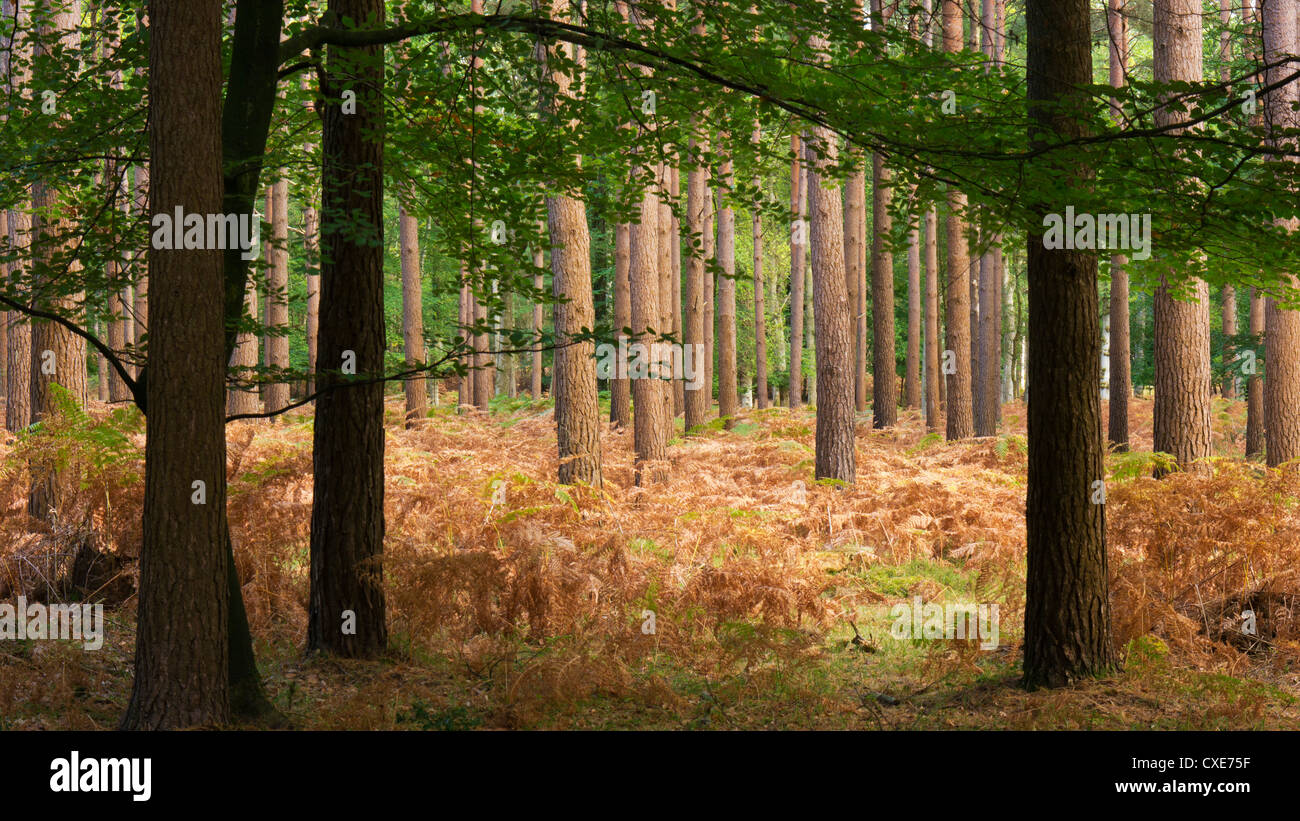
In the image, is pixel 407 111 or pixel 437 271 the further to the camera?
pixel 437 271

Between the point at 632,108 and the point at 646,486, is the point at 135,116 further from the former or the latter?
the point at 646,486

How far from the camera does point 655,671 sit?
285 inches

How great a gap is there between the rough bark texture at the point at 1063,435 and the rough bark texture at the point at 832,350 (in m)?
6.77

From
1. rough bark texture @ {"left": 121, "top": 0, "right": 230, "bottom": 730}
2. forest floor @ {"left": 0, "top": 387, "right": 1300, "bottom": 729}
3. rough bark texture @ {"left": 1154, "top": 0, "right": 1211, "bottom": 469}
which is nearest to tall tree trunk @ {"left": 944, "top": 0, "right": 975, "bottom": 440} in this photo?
rough bark texture @ {"left": 1154, "top": 0, "right": 1211, "bottom": 469}

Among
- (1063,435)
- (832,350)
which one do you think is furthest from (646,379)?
(1063,435)

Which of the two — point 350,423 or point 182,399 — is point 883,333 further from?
point 182,399

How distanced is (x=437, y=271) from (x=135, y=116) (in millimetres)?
34862

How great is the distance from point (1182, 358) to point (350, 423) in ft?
33.8

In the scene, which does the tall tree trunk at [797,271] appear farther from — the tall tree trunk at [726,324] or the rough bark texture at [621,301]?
the rough bark texture at [621,301]

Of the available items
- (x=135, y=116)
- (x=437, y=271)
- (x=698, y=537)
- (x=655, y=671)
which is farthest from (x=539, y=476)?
(x=437, y=271)

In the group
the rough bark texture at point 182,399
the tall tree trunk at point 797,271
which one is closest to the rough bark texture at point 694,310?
the tall tree trunk at point 797,271

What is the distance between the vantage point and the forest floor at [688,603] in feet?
20.3

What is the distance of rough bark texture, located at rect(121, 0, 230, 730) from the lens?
15.9 ft

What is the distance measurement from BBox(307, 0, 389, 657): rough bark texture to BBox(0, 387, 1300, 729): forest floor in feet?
0.90
